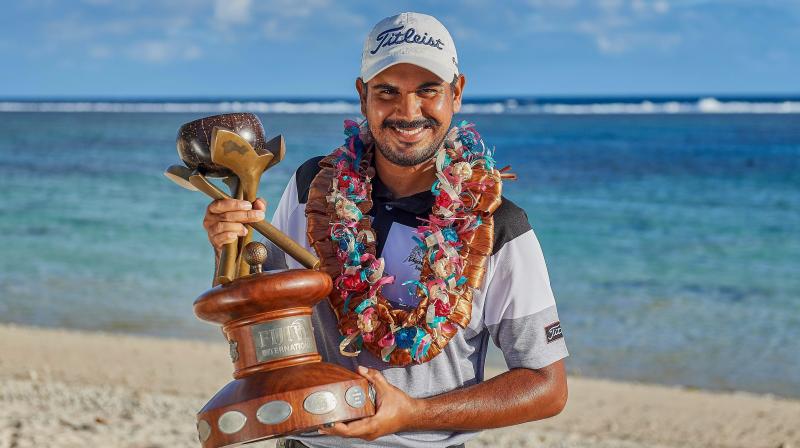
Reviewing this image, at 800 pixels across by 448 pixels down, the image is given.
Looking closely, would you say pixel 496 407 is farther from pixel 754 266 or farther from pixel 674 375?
pixel 754 266

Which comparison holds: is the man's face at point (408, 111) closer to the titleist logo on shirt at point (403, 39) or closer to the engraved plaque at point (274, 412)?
the titleist logo on shirt at point (403, 39)

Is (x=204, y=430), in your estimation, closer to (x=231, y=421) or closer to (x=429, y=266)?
(x=231, y=421)

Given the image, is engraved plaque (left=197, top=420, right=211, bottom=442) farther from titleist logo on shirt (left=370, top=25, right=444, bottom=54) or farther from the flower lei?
titleist logo on shirt (left=370, top=25, right=444, bottom=54)

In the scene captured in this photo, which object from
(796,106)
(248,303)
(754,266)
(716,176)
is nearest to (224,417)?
(248,303)

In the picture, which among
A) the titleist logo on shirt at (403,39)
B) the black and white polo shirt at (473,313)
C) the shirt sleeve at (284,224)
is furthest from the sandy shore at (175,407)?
the titleist logo on shirt at (403,39)

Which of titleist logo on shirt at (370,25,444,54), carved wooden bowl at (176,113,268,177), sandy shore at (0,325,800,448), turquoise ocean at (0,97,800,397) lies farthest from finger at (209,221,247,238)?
turquoise ocean at (0,97,800,397)

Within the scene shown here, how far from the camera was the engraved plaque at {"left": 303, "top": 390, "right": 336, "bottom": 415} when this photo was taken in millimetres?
2238

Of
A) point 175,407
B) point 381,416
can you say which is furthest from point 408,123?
point 175,407

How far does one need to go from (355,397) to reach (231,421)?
28 cm

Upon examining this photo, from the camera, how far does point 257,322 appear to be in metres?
2.39

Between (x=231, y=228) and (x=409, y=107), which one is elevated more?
(x=409, y=107)

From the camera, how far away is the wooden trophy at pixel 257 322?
2.25 meters

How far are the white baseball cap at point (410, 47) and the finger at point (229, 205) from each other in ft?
1.68

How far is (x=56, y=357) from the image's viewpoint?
28.6 ft
